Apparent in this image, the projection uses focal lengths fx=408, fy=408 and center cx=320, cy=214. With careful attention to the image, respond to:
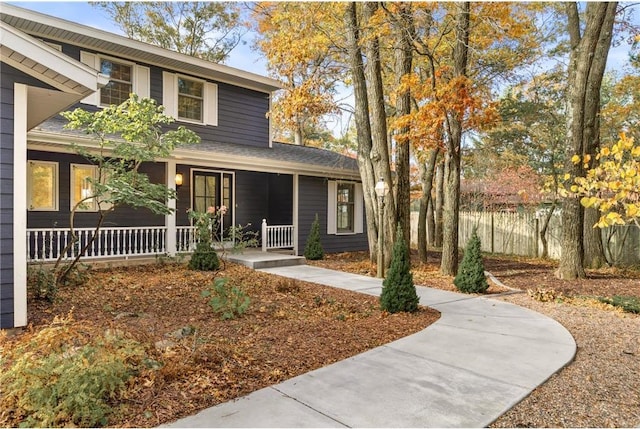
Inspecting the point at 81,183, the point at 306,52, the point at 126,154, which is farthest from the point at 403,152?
the point at 81,183

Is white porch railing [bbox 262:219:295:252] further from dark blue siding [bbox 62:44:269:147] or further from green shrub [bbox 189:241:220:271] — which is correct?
dark blue siding [bbox 62:44:269:147]

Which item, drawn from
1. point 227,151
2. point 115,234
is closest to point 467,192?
point 227,151

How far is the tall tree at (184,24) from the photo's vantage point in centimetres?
1942

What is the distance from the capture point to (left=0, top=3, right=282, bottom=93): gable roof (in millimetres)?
8711

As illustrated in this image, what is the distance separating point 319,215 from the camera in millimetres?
12828

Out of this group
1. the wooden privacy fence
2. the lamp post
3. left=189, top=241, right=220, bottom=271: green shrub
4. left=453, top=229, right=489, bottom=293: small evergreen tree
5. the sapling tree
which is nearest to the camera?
the sapling tree

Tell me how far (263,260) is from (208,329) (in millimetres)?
5076

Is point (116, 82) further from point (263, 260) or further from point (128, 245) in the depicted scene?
point (263, 260)

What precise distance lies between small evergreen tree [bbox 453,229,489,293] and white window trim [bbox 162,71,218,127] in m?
8.10

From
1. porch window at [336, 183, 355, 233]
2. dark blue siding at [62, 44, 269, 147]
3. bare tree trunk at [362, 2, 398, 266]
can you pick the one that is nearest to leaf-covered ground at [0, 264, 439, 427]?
bare tree trunk at [362, 2, 398, 266]

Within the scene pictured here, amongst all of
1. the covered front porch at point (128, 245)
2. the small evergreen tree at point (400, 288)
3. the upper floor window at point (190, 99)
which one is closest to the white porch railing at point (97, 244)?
the covered front porch at point (128, 245)

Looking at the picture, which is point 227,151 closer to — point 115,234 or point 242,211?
point 242,211

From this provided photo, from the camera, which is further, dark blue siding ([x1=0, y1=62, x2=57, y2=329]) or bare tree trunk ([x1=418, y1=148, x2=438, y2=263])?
bare tree trunk ([x1=418, y1=148, x2=438, y2=263])

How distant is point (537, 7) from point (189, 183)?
488 inches
